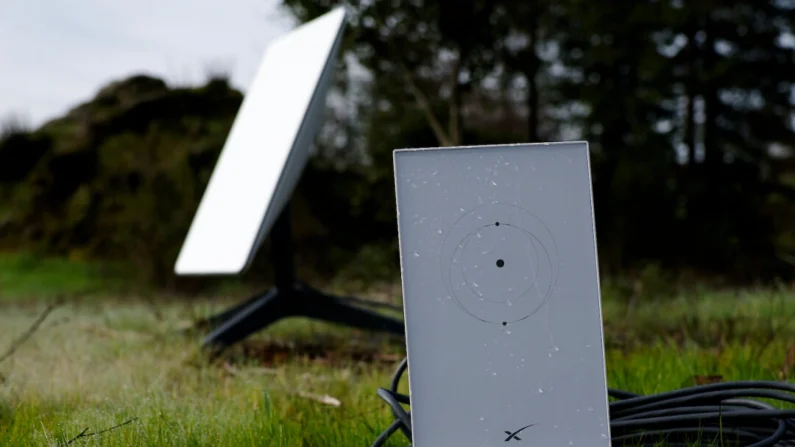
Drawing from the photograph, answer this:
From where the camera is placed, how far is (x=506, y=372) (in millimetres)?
1185

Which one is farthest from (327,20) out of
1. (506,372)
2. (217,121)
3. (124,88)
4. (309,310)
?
(124,88)

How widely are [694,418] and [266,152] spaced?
1.77m

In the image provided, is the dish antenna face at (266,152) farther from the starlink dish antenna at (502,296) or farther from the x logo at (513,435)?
the x logo at (513,435)

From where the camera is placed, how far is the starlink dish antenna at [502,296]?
1.18 m

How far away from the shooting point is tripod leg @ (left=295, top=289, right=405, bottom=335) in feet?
9.32

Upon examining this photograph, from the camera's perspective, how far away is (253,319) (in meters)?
2.81

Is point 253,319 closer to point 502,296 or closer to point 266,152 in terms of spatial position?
point 266,152

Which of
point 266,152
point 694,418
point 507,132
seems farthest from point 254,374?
point 507,132

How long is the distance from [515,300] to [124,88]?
818cm

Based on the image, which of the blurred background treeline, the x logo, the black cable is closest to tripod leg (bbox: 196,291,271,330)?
the black cable

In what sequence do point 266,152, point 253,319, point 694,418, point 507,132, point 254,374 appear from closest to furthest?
1. point 694,418
2. point 254,374
3. point 266,152
4. point 253,319
5. point 507,132

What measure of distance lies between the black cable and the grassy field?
403mm

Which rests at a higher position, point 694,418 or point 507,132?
point 507,132

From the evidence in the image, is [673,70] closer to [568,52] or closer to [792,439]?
[568,52]
